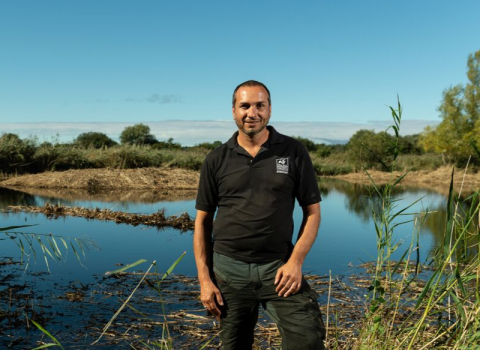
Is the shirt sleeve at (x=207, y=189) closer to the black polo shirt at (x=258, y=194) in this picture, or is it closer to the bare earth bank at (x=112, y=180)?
the black polo shirt at (x=258, y=194)

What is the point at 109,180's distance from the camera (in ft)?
59.5

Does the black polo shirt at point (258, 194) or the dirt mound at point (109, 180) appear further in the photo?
the dirt mound at point (109, 180)

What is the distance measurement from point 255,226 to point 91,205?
33.8 feet

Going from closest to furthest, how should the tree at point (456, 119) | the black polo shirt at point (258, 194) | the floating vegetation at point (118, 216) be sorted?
the black polo shirt at point (258, 194)
the floating vegetation at point (118, 216)
the tree at point (456, 119)

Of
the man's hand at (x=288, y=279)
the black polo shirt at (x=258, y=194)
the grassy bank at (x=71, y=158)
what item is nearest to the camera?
the man's hand at (x=288, y=279)

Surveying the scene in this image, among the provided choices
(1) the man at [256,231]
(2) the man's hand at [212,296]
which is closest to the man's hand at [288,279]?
(1) the man at [256,231]

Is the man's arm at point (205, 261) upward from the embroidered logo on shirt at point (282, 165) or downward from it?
downward

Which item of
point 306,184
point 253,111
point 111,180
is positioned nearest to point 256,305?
point 306,184

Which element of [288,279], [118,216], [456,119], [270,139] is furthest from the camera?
[456,119]

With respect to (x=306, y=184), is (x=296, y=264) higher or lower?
lower

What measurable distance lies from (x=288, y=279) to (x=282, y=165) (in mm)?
650

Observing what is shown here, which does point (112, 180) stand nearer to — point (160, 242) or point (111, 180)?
point (111, 180)

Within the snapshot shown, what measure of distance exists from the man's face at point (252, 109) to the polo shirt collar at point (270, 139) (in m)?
0.08

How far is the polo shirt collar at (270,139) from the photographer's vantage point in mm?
2666
